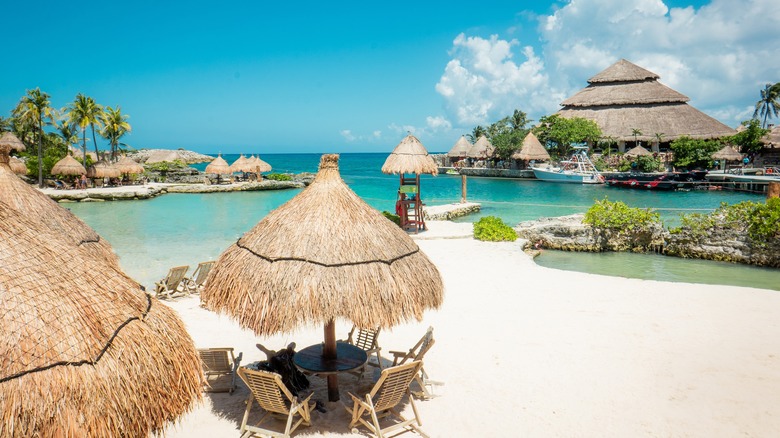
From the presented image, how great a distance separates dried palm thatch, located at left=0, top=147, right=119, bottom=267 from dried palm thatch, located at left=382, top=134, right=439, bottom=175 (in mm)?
10771

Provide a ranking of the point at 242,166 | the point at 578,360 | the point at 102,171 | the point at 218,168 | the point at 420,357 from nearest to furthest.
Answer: the point at 420,357, the point at 578,360, the point at 102,171, the point at 218,168, the point at 242,166

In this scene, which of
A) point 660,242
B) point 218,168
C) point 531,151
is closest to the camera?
point 660,242

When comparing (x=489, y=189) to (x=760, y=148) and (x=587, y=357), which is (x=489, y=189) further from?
(x=587, y=357)

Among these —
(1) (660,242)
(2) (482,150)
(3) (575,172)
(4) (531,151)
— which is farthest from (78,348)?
(2) (482,150)

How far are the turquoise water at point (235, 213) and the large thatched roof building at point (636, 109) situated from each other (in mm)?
14356

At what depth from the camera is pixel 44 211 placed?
629 centimetres

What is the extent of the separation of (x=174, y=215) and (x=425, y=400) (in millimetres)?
22948

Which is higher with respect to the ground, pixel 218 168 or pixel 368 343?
pixel 218 168

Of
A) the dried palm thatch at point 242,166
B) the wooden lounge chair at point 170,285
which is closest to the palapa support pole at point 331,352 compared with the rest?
the wooden lounge chair at point 170,285

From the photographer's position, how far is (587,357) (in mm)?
6941

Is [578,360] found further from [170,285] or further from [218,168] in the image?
[218,168]

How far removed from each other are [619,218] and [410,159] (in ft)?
24.4

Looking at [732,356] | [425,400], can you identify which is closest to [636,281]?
[732,356]

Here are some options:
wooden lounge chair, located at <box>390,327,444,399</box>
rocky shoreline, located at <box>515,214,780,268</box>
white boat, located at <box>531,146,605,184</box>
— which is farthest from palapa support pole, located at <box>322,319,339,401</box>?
white boat, located at <box>531,146,605,184</box>
